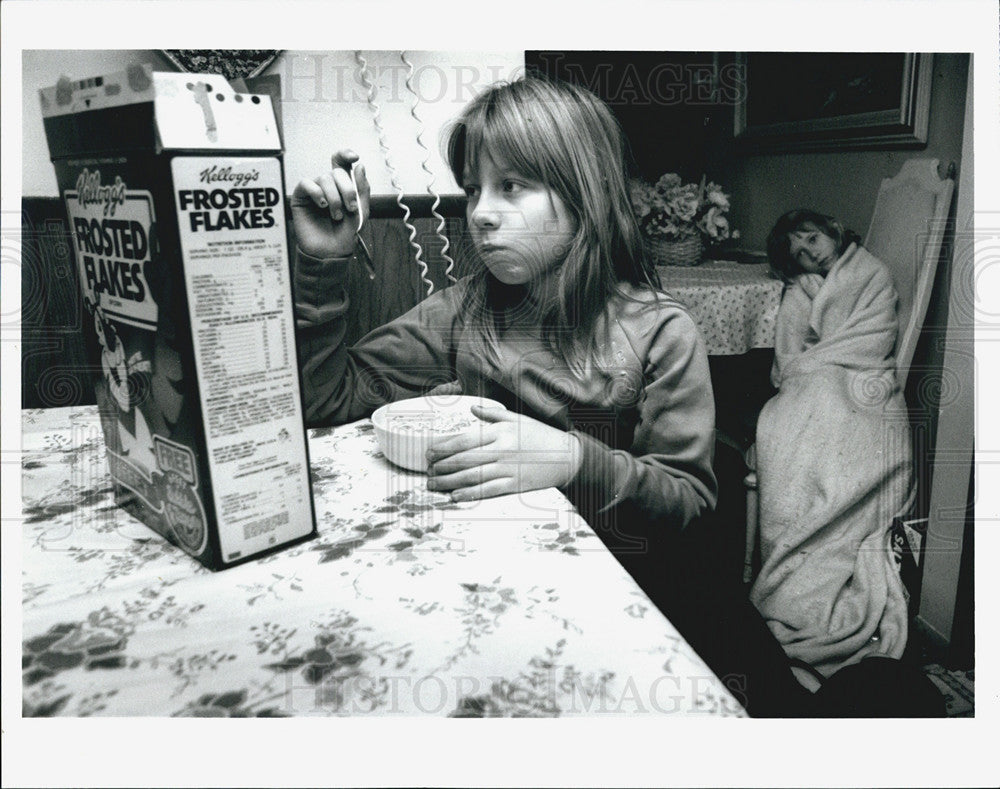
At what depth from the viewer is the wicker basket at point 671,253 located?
882mm

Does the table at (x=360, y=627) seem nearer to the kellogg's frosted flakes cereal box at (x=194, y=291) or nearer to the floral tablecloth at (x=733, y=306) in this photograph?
the kellogg's frosted flakes cereal box at (x=194, y=291)

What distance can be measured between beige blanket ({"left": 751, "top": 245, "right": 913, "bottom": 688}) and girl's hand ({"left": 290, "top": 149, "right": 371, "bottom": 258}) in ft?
1.66

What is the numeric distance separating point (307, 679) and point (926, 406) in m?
0.71

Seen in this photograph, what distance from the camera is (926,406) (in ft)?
2.78

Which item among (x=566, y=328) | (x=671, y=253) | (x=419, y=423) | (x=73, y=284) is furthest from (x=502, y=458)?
(x=73, y=284)

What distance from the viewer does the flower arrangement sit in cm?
87

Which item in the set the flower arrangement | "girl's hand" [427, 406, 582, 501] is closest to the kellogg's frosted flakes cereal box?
"girl's hand" [427, 406, 582, 501]

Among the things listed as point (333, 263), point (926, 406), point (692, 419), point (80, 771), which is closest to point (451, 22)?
point (333, 263)

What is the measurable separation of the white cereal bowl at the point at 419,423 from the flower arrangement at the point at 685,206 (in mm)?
289

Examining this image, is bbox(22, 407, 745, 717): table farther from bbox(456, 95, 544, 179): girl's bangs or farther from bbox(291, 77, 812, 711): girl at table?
bbox(456, 95, 544, 179): girl's bangs

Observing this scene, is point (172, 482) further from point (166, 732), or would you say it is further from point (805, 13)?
point (805, 13)

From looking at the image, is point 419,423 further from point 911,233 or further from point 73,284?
point 911,233

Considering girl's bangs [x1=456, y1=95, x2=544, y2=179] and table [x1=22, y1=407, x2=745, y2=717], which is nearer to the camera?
table [x1=22, y1=407, x2=745, y2=717]

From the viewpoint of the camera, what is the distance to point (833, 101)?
0.86m
